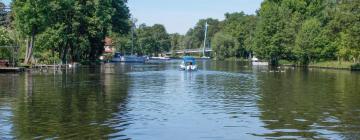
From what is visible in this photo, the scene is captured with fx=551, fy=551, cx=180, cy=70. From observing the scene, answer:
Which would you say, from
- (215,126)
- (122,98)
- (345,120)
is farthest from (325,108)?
(122,98)

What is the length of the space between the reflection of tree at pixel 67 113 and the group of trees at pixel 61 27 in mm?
36294

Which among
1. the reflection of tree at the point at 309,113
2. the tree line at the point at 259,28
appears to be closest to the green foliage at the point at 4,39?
the tree line at the point at 259,28

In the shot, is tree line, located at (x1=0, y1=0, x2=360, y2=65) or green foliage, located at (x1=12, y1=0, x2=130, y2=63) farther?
tree line, located at (x1=0, y1=0, x2=360, y2=65)

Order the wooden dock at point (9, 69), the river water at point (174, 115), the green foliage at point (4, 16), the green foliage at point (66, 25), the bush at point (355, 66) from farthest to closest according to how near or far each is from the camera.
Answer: the green foliage at point (4, 16), the bush at point (355, 66), the green foliage at point (66, 25), the wooden dock at point (9, 69), the river water at point (174, 115)

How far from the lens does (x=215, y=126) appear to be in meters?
23.5

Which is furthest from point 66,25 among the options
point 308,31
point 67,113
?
point 67,113

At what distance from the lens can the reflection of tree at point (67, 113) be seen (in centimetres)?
2114

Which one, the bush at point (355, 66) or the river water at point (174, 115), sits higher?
the bush at point (355, 66)

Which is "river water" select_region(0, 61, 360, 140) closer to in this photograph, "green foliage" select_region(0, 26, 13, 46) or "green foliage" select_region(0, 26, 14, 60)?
"green foliage" select_region(0, 26, 14, 60)

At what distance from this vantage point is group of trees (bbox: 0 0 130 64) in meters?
74.9

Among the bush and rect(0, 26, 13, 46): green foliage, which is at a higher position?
rect(0, 26, 13, 46): green foliage

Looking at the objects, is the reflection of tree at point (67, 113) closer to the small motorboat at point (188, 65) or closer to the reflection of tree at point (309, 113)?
the reflection of tree at point (309, 113)

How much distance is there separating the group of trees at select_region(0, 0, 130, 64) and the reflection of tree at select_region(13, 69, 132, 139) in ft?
119

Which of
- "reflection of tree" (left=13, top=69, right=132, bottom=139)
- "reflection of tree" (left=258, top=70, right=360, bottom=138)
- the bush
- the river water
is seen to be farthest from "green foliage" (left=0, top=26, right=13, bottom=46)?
the bush
